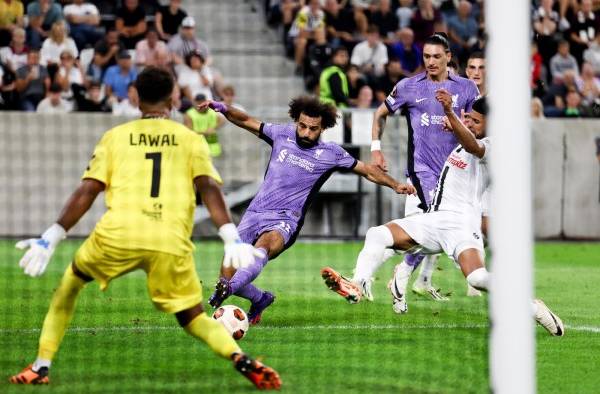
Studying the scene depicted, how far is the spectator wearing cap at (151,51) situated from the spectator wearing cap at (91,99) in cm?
86

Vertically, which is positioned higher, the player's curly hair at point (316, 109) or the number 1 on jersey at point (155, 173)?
the player's curly hair at point (316, 109)

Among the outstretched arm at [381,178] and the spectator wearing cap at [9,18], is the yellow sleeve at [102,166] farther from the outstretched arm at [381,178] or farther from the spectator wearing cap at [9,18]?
the spectator wearing cap at [9,18]

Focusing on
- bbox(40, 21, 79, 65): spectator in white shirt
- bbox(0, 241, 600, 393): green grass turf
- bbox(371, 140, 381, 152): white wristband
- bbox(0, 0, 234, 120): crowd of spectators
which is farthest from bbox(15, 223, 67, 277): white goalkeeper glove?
bbox(40, 21, 79, 65): spectator in white shirt

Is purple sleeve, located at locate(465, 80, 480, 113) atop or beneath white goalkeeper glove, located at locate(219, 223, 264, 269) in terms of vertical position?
atop

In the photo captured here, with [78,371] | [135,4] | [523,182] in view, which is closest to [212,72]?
[135,4]

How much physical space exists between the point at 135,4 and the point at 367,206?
5485mm

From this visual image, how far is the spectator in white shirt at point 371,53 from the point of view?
23.5m

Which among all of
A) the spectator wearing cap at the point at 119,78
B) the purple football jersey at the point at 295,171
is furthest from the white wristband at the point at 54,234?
the spectator wearing cap at the point at 119,78

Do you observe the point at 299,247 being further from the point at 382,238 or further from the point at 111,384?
the point at 111,384

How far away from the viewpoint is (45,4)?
22891 millimetres

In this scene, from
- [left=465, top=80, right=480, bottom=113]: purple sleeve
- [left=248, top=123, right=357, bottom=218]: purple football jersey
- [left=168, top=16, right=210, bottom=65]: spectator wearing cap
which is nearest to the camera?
[left=248, top=123, right=357, bottom=218]: purple football jersey

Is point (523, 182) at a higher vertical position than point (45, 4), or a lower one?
lower

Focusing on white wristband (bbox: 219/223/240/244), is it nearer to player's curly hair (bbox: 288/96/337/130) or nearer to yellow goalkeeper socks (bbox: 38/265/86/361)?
yellow goalkeeper socks (bbox: 38/265/86/361)

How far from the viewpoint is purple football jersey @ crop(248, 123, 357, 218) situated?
39.2 feet
